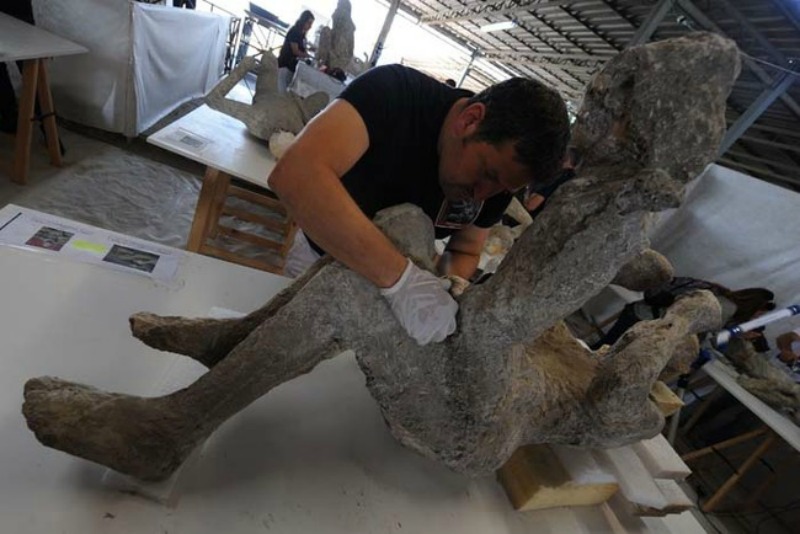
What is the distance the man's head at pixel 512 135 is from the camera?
0.98 metres

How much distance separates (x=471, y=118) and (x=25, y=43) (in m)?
2.64

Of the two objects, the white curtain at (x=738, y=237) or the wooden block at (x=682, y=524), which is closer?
the wooden block at (x=682, y=524)

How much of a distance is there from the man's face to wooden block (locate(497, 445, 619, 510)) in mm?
760

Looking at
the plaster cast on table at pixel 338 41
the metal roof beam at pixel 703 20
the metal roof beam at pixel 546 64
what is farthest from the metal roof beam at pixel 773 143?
the plaster cast on table at pixel 338 41

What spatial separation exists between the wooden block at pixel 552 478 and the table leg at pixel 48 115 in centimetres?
321

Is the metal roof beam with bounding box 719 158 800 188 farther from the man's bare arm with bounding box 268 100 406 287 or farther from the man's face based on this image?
the man's bare arm with bounding box 268 100 406 287

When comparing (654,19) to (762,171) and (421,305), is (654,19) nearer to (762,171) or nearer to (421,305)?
(762,171)

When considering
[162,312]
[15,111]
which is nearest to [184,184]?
[15,111]

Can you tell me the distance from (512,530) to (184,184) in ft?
11.1

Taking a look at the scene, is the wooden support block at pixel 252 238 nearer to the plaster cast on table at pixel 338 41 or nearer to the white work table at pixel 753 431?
the plaster cast on table at pixel 338 41

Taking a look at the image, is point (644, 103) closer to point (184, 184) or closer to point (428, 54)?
point (184, 184)

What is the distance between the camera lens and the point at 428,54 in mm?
12102

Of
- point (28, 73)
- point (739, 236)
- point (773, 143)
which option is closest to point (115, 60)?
point (28, 73)

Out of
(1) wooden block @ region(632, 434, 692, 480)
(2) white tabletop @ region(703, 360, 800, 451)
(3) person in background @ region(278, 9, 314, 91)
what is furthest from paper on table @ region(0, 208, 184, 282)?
(3) person in background @ region(278, 9, 314, 91)
